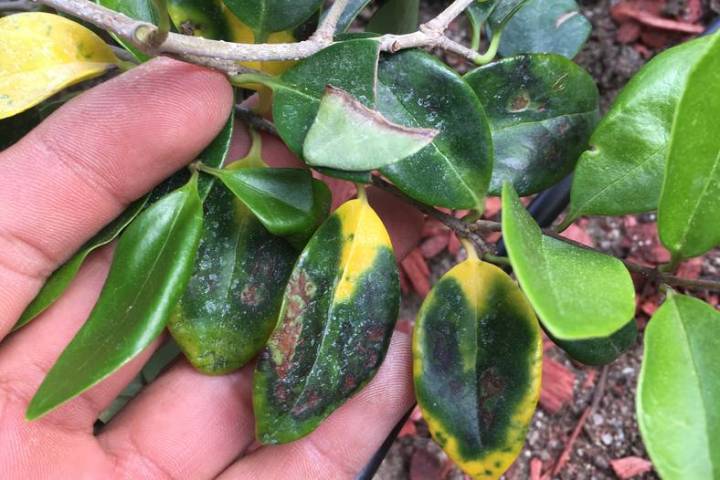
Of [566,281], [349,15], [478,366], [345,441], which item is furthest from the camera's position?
[345,441]

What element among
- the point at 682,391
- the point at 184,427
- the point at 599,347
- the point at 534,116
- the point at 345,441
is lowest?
the point at 345,441

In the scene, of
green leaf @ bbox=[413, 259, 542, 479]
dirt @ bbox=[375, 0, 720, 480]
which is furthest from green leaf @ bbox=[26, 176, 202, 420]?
dirt @ bbox=[375, 0, 720, 480]

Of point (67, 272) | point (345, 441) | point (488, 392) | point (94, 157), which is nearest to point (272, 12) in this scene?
point (94, 157)

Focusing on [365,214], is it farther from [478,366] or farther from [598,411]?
[598,411]

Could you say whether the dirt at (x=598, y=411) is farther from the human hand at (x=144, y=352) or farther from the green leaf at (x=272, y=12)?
the green leaf at (x=272, y=12)

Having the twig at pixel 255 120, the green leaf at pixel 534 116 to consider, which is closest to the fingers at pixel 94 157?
the twig at pixel 255 120

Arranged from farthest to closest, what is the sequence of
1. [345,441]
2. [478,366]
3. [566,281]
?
[345,441] → [478,366] → [566,281]

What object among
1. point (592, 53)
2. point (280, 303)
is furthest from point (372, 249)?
point (592, 53)
